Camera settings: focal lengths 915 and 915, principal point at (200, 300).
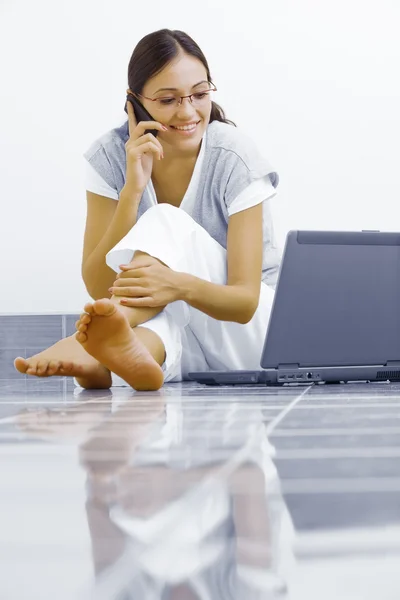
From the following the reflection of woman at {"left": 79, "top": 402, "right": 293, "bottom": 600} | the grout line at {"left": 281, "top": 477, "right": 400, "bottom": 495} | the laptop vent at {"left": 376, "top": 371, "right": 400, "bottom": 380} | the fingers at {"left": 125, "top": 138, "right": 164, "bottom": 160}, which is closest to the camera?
the reflection of woman at {"left": 79, "top": 402, "right": 293, "bottom": 600}

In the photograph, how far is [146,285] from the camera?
1757mm

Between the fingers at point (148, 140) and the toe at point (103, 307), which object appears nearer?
the toe at point (103, 307)

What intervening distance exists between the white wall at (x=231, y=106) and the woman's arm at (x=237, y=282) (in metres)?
1.84

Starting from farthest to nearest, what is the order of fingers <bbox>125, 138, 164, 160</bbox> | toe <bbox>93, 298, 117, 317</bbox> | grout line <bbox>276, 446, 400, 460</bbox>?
1. fingers <bbox>125, 138, 164, 160</bbox>
2. toe <bbox>93, 298, 117, 317</bbox>
3. grout line <bbox>276, 446, 400, 460</bbox>

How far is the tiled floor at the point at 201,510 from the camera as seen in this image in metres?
0.32

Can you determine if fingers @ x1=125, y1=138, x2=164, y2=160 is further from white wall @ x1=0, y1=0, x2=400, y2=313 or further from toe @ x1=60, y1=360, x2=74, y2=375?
white wall @ x1=0, y1=0, x2=400, y2=313

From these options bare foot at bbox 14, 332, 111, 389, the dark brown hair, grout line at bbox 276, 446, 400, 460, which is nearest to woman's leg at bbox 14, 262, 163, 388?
bare foot at bbox 14, 332, 111, 389

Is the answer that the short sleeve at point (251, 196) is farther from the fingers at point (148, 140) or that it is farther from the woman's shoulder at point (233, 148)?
the fingers at point (148, 140)

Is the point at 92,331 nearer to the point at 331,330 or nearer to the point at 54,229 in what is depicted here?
the point at 331,330

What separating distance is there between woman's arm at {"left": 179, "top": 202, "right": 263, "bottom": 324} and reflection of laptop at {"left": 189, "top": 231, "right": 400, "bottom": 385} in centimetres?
13

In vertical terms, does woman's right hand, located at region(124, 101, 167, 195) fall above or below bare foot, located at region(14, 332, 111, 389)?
Answer: above

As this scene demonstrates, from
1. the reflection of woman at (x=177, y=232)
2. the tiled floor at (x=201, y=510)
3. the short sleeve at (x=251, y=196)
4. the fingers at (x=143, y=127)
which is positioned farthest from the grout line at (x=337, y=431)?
the fingers at (x=143, y=127)

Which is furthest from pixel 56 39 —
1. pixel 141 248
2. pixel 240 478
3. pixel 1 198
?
pixel 240 478

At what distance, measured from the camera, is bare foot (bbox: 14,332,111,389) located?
1576mm
